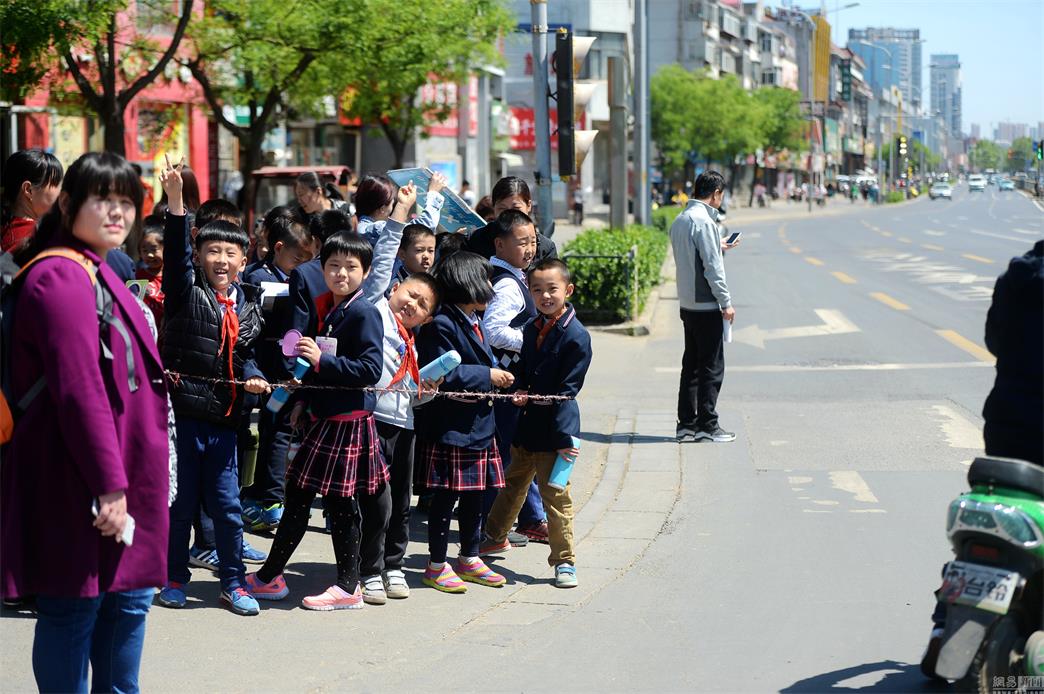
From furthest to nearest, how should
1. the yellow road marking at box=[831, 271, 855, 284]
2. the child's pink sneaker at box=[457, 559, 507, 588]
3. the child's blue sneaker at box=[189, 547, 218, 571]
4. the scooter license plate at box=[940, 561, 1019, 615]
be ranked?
1. the yellow road marking at box=[831, 271, 855, 284]
2. the child's blue sneaker at box=[189, 547, 218, 571]
3. the child's pink sneaker at box=[457, 559, 507, 588]
4. the scooter license plate at box=[940, 561, 1019, 615]

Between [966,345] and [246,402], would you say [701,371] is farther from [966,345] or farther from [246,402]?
[966,345]

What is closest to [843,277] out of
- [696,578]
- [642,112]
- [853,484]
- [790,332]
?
[642,112]

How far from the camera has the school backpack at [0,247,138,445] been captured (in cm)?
348

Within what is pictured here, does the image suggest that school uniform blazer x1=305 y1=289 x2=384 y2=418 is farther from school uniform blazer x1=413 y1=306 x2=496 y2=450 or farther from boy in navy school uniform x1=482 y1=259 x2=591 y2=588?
boy in navy school uniform x1=482 y1=259 x2=591 y2=588

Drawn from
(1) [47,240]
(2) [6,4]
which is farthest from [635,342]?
(1) [47,240]

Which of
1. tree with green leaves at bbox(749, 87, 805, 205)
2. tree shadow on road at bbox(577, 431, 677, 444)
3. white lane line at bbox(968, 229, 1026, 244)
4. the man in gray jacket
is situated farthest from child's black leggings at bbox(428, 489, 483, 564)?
tree with green leaves at bbox(749, 87, 805, 205)

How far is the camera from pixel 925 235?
143ft

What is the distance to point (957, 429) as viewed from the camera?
9688 millimetres

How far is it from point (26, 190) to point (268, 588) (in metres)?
1.99

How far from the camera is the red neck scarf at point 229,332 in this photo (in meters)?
5.66

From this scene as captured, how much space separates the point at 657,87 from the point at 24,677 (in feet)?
235

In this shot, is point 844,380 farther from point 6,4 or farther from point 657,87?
→ point 657,87

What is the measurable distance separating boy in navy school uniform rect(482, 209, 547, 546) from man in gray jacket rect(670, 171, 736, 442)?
2742mm

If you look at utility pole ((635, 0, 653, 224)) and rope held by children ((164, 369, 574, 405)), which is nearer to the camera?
rope held by children ((164, 369, 574, 405))
